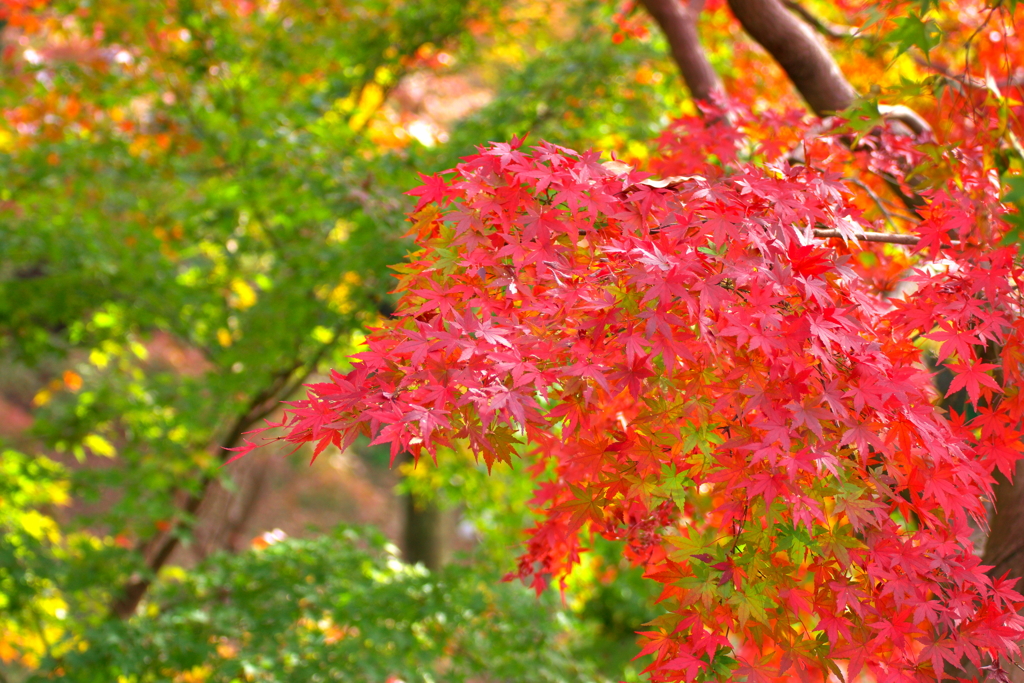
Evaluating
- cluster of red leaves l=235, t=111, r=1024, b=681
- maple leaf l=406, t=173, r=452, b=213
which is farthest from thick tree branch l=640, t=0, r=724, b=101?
maple leaf l=406, t=173, r=452, b=213

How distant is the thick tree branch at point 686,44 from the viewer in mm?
3598

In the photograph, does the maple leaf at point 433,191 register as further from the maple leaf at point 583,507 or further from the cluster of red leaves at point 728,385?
the maple leaf at point 583,507

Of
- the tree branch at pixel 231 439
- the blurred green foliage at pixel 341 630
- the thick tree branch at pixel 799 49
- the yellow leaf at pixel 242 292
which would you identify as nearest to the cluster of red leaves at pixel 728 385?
the thick tree branch at pixel 799 49

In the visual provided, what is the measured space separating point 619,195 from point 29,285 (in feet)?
14.5

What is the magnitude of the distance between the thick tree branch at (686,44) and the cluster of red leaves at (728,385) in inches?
79.5

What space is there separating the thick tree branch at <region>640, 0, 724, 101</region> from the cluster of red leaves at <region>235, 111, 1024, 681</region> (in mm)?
2018

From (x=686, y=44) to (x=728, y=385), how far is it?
257 centimetres

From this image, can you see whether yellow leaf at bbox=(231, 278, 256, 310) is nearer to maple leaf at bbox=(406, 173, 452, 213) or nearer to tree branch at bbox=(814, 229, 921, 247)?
maple leaf at bbox=(406, 173, 452, 213)

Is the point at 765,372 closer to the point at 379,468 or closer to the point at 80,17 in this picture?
the point at 80,17

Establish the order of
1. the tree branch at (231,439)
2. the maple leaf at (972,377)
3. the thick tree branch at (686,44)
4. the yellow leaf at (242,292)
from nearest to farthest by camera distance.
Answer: the maple leaf at (972,377) → the thick tree branch at (686,44) → the tree branch at (231,439) → the yellow leaf at (242,292)

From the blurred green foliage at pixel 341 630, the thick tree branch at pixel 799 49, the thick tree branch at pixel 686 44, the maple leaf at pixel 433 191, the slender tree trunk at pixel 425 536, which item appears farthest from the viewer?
the slender tree trunk at pixel 425 536

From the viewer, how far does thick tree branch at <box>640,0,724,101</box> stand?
360cm

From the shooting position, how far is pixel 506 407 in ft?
4.57

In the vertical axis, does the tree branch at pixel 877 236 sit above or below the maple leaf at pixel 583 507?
above
